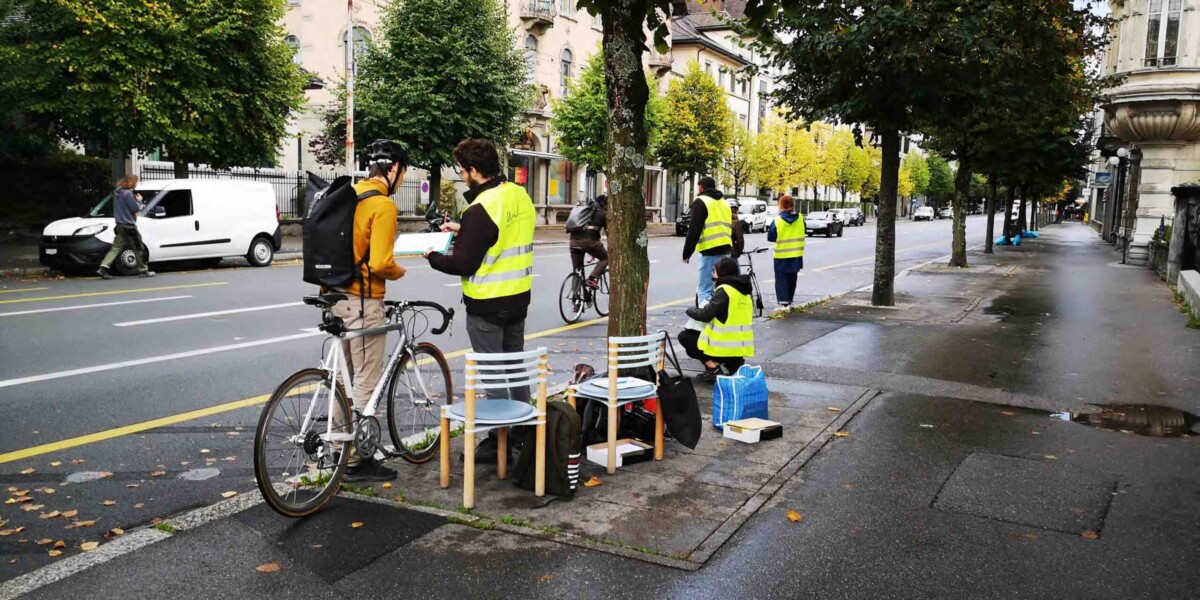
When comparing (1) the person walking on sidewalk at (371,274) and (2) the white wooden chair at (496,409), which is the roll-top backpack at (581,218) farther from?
(2) the white wooden chair at (496,409)

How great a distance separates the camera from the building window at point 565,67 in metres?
45.4

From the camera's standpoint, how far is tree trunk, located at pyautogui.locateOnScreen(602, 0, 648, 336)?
247 inches

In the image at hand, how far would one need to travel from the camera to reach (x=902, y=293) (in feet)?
56.3

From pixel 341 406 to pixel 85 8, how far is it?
62.2 feet

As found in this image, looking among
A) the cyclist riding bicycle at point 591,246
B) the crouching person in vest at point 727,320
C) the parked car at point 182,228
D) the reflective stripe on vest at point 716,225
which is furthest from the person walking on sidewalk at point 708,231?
the parked car at point 182,228

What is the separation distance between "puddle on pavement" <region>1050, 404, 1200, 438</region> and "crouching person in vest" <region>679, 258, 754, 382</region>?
8.48ft

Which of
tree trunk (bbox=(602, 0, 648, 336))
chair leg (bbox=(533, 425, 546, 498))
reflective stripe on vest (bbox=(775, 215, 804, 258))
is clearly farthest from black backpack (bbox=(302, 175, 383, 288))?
reflective stripe on vest (bbox=(775, 215, 804, 258))

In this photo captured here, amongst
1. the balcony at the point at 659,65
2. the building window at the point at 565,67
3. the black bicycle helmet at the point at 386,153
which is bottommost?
the black bicycle helmet at the point at 386,153

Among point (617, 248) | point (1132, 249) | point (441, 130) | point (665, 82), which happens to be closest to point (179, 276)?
point (617, 248)

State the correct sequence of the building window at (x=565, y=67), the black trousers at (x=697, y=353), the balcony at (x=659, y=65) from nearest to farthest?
the black trousers at (x=697, y=353) → the building window at (x=565, y=67) → the balcony at (x=659, y=65)

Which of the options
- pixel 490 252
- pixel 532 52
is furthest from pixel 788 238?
pixel 532 52

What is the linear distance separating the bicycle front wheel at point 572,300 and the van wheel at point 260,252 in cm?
1004

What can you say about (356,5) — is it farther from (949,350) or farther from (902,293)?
(949,350)

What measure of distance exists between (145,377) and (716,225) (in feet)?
22.0
